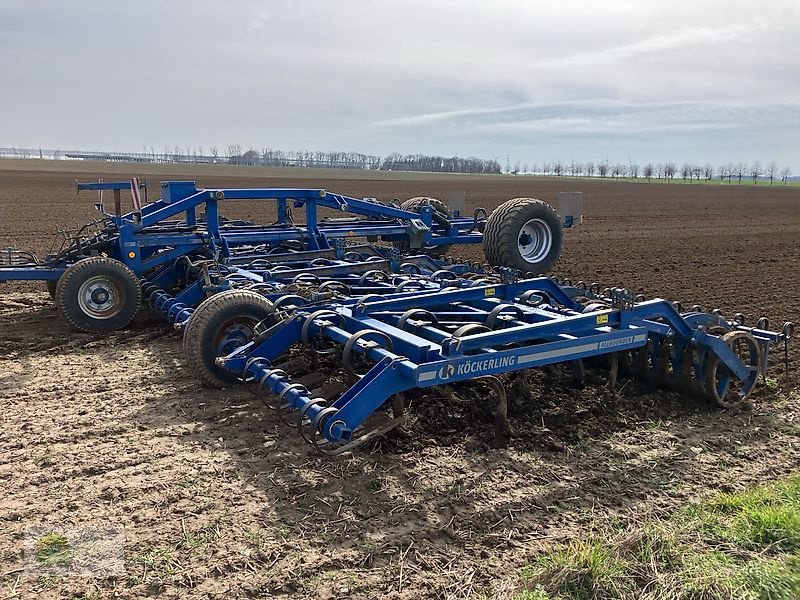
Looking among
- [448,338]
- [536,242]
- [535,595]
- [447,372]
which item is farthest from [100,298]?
[535,595]

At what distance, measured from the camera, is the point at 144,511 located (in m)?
3.71

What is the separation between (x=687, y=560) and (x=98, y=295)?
6.39m

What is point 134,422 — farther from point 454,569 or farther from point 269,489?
point 454,569

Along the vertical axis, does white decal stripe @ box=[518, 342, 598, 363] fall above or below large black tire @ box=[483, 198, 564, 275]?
below

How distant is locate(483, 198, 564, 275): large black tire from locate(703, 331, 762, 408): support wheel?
370 centimetres

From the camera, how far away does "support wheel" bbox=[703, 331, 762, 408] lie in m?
5.36

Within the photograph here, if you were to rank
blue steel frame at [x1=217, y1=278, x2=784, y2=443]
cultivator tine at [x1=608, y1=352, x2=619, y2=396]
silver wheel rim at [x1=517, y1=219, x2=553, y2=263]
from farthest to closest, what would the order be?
1. silver wheel rim at [x1=517, y1=219, x2=553, y2=263]
2. cultivator tine at [x1=608, y1=352, x2=619, y2=396]
3. blue steel frame at [x1=217, y1=278, x2=784, y2=443]

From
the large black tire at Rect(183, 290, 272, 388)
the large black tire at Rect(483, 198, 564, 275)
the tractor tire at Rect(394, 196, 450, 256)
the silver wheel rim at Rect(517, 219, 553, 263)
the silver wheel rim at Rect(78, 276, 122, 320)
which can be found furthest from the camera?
the tractor tire at Rect(394, 196, 450, 256)

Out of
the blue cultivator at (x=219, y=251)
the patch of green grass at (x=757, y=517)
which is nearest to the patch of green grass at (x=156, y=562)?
the patch of green grass at (x=757, y=517)

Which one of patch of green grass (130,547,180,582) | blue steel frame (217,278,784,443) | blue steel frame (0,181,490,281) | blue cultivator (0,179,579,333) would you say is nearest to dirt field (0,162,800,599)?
patch of green grass (130,547,180,582)

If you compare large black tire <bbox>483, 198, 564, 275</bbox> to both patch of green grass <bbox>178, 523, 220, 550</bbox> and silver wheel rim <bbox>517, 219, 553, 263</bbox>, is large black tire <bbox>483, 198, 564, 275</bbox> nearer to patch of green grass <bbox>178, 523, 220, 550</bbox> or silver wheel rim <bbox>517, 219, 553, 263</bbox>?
silver wheel rim <bbox>517, 219, 553, 263</bbox>

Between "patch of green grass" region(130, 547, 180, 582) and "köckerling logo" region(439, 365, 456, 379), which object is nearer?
"patch of green grass" region(130, 547, 180, 582)

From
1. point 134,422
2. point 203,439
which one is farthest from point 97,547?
point 134,422

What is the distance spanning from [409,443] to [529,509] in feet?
3.31
